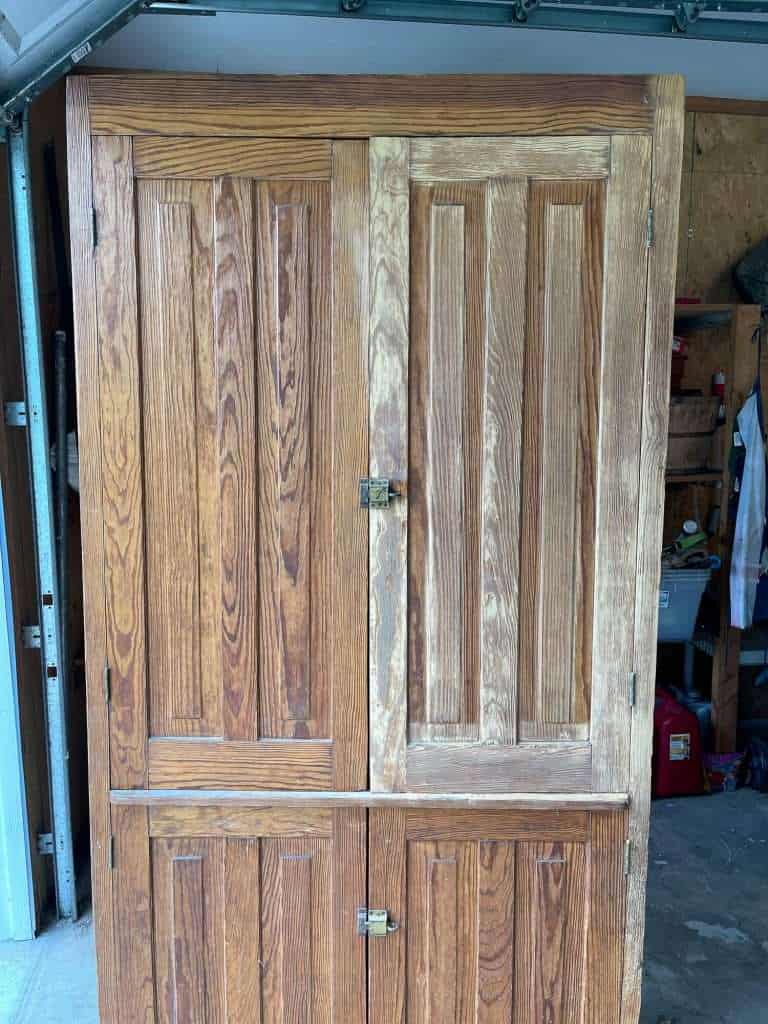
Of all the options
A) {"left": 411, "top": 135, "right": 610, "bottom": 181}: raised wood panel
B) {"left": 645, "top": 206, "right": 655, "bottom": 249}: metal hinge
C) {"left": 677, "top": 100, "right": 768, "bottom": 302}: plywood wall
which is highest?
{"left": 677, "top": 100, "right": 768, "bottom": 302}: plywood wall

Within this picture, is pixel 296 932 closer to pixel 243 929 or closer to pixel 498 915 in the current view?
pixel 243 929

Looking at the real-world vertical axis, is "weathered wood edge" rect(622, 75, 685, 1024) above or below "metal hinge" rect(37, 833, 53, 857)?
above

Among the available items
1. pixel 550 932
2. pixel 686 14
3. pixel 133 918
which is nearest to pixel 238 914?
pixel 133 918

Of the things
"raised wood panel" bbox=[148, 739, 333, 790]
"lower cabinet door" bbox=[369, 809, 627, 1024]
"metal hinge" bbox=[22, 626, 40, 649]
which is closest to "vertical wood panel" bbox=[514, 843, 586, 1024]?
"lower cabinet door" bbox=[369, 809, 627, 1024]

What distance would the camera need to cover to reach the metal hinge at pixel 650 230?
148 centimetres

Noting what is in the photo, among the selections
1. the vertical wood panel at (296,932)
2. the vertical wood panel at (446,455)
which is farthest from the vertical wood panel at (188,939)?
the vertical wood panel at (446,455)

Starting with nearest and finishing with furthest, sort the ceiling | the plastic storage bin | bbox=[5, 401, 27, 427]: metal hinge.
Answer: bbox=[5, 401, 27, 427]: metal hinge → the ceiling → the plastic storage bin

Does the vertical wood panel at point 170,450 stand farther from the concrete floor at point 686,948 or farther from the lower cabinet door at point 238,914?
the concrete floor at point 686,948

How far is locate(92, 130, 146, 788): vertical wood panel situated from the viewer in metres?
1.49

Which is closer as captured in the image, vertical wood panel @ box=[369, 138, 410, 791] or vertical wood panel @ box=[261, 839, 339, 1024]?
vertical wood panel @ box=[369, 138, 410, 791]

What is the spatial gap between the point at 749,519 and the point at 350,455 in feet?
8.02

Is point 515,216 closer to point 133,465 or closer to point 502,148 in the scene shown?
point 502,148

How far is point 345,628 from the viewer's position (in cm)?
157

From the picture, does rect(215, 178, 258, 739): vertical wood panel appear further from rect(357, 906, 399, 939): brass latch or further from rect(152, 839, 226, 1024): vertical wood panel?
rect(357, 906, 399, 939): brass latch
